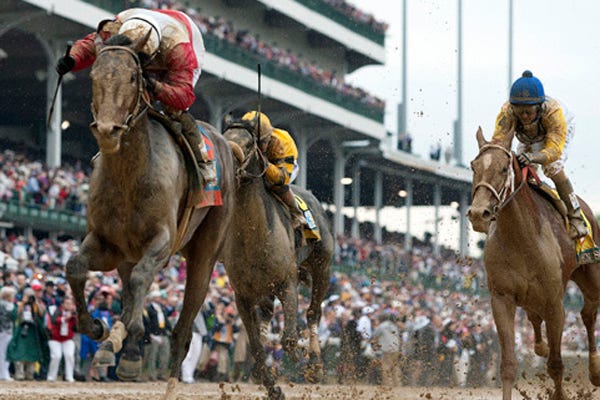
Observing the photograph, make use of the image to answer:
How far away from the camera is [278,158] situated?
11.0 meters

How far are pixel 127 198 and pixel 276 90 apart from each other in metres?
26.1

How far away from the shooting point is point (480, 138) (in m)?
8.80

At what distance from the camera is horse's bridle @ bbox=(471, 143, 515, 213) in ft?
27.3

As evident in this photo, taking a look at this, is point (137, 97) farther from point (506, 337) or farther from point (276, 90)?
point (276, 90)

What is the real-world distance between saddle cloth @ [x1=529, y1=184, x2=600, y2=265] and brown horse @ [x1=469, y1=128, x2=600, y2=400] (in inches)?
3.2

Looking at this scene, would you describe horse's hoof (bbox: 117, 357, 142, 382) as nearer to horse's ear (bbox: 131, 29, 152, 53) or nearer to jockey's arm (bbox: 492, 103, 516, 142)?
horse's ear (bbox: 131, 29, 152, 53)

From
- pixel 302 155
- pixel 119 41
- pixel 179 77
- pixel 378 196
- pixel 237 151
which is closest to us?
pixel 119 41

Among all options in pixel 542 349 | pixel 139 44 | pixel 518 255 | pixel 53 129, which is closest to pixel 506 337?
pixel 518 255

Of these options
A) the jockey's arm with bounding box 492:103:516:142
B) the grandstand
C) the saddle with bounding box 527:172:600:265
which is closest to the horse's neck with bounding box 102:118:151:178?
the jockey's arm with bounding box 492:103:516:142

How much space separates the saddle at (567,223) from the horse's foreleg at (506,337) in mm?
1005

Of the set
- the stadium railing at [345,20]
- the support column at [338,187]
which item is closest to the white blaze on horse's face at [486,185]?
the support column at [338,187]

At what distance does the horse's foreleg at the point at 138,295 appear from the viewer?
7.27 m

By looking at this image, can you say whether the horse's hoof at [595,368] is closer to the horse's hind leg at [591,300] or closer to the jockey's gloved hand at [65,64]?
the horse's hind leg at [591,300]

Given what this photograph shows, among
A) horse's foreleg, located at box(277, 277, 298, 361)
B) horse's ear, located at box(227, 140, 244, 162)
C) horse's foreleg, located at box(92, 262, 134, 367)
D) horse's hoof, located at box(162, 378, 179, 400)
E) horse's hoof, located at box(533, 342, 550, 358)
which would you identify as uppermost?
horse's ear, located at box(227, 140, 244, 162)
